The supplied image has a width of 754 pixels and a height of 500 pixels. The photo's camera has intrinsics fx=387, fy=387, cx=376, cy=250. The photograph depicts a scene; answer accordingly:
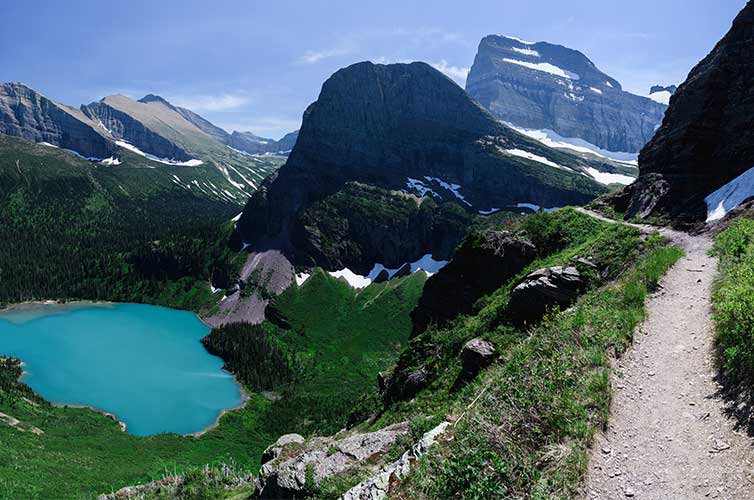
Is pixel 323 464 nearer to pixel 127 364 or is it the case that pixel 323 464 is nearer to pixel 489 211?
pixel 127 364

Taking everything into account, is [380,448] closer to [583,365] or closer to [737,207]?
[583,365]

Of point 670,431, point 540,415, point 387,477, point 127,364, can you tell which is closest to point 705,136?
point 670,431

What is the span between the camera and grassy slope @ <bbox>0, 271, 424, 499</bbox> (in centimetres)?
5641

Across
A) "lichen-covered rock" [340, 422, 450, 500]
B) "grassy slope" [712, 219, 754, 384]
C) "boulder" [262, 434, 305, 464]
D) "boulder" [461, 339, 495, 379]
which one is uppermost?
"grassy slope" [712, 219, 754, 384]

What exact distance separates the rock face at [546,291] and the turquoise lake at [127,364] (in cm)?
8819

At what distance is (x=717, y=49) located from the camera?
39.5 metres

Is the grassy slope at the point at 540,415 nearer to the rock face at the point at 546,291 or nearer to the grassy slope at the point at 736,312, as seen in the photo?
the grassy slope at the point at 736,312

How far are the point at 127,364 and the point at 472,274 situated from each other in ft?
386

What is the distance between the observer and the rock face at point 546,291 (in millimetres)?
19500

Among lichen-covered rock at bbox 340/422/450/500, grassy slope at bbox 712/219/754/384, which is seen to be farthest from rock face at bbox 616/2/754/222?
lichen-covered rock at bbox 340/422/450/500

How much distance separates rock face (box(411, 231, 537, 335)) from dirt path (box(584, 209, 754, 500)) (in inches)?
807

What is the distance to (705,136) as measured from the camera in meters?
35.6

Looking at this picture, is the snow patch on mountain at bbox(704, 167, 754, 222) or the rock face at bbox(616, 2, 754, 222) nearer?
the snow patch on mountain at bbox(704, 167, 754, 222)

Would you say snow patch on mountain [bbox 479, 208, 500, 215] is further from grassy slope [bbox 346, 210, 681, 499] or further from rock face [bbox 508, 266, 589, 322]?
grassy slope [bbox 346, 210, 681, 499]
